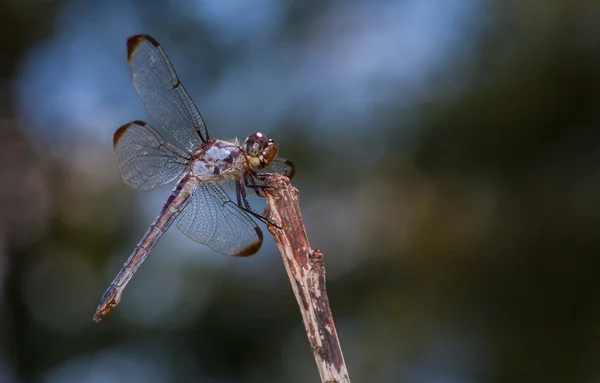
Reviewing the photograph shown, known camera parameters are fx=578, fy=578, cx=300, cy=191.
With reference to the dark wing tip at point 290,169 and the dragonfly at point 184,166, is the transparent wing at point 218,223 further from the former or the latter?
the dark wing tip at point 290,169

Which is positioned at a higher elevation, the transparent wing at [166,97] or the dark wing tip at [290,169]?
the transparent wing at [166,97]

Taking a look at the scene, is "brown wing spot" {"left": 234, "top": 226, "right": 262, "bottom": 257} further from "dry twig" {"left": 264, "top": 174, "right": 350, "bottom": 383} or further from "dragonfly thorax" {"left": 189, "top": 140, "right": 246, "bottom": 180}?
"dry twig" {"left": 264, "top": 174, "right": 350, "bottom": 383}

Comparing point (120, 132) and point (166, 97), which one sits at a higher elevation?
point (166, 97)

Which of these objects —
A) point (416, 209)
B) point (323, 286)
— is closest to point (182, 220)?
point (323, 286)

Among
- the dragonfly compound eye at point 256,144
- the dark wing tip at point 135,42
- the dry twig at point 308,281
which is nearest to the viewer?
the dry twig at point 308,281

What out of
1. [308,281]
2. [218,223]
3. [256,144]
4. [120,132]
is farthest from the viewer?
[120,132]

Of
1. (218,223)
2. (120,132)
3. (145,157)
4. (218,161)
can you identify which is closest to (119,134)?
(120,132)

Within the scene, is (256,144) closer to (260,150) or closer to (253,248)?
(260,150)

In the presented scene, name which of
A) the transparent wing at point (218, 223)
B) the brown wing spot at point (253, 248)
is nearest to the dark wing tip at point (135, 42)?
the transparent wing at point (218, 223)
